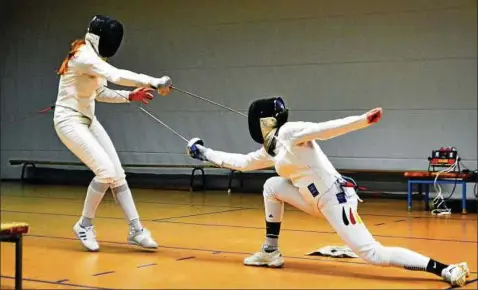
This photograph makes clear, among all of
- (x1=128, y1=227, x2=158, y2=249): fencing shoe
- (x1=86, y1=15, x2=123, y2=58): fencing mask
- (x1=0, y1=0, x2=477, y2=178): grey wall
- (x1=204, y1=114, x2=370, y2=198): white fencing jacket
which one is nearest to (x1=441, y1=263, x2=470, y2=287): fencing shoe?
(x1=204, y1=114, x2=370, y2=198): white fencing jacket

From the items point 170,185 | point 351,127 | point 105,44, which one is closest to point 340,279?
point 351,127

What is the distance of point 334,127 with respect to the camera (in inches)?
Answer: 133

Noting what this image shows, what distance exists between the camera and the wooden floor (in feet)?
11.4

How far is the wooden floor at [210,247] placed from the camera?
3.47 metres

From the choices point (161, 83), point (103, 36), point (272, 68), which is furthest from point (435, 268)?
point (272, 68)

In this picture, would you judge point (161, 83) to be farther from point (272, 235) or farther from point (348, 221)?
point (348, 221)

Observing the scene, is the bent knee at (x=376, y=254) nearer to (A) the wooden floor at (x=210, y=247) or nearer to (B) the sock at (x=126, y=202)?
(A) the wooden floor at (x=210, y=247)

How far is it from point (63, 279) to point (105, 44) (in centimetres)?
164

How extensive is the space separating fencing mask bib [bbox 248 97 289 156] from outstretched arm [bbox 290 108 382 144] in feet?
0.65

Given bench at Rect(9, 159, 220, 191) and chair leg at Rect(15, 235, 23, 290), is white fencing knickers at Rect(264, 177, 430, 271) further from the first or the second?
bench at Rect(9, 159, 220, 191)

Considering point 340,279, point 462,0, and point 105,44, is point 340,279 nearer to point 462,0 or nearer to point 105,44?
point 105,44

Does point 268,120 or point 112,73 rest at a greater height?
point 112,73

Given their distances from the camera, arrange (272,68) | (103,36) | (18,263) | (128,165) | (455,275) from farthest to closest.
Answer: (128,165) → (272,68) → (103,36) → (455,275) → (18,263)

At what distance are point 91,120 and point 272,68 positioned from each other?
5014 millimetres
